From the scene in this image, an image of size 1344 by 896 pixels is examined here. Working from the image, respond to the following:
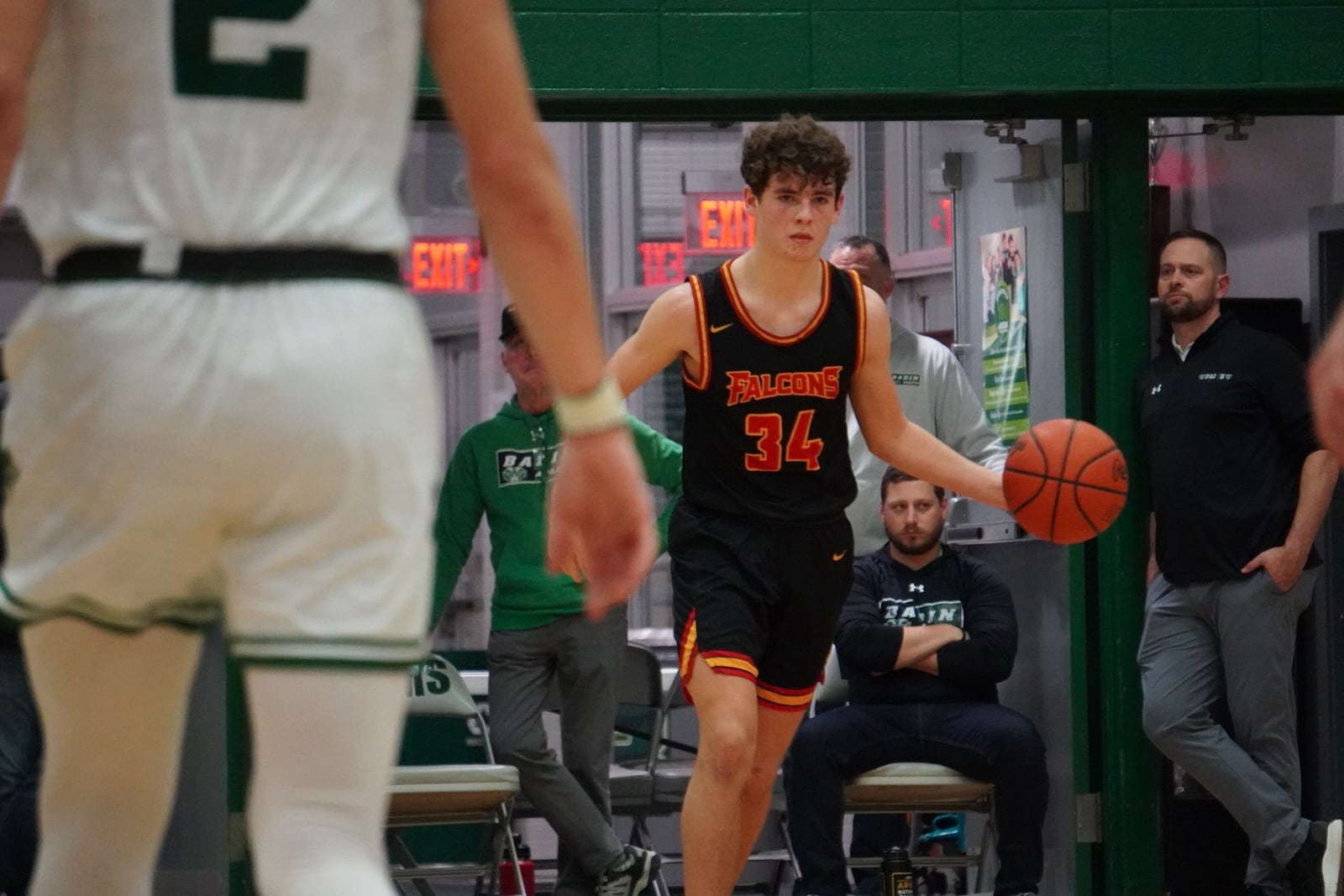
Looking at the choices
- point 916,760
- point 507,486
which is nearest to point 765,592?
point 916,760

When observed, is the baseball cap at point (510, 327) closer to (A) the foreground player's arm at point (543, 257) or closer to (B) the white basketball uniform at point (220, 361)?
(A) the foreground player's arm at point (543, 257)

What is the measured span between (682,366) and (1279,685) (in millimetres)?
2747

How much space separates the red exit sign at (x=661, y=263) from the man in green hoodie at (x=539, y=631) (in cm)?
362

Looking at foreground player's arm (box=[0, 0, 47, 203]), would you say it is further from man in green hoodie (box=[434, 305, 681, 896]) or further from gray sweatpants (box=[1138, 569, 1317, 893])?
gray sweatpants (box=[1138, 569, 1317, 893])

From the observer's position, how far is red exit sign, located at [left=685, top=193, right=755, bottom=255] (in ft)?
39.2

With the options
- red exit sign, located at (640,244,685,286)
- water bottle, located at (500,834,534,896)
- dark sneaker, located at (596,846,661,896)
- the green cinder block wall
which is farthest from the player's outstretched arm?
red exit sign, located at (640,244,685,286)

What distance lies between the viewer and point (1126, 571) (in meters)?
7.84

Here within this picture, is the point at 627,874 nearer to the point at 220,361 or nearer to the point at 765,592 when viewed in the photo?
the point at 765,592

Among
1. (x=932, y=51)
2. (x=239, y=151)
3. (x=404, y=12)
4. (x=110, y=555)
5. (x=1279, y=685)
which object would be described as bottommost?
(x=1279, y=685)

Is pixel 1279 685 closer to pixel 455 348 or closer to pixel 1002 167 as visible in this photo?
pixel 1002 167

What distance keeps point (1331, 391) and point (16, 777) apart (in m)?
5.78

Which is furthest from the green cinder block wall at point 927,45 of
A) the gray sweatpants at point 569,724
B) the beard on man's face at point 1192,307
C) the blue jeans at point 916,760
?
the blue jeans at point 916,760

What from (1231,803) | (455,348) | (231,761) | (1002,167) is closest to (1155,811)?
(1231,803)

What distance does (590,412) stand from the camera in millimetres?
2520
